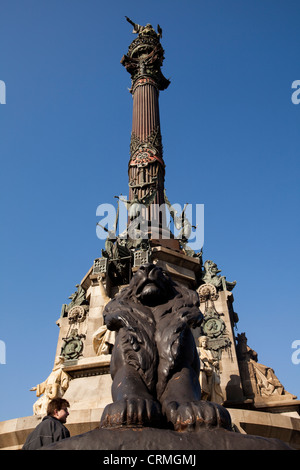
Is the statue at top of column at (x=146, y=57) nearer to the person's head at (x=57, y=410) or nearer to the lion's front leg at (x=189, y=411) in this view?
the person's head at (x=57, y=410)

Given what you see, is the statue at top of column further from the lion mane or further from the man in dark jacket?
the man in dark jacket

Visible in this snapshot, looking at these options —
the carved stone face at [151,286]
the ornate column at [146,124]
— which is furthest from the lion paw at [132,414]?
the ornate column at [146,124]

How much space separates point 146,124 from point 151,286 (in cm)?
2155

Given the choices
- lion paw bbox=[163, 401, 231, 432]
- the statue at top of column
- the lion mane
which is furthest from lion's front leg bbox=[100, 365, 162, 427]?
the statue at top of column

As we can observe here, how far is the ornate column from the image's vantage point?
21188 mm

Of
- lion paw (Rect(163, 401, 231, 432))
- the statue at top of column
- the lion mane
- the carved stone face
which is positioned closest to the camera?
lion paw (Rect(163, 401, 231, 432))

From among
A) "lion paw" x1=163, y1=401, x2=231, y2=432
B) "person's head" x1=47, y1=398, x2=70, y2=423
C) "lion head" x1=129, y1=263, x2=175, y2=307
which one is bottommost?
"lion paw" x1=163, y1=401, x2=231, y2=432

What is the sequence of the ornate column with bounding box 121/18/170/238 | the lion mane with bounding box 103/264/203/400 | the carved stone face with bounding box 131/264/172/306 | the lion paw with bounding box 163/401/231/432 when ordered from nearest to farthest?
the lion paw with bounding box 163/401/231/432, the lion mane with bounding box 103/264/203/400, the carved stone face with bounding box 131/264/172/306, the ornate column with bounding box 121/18/170/238

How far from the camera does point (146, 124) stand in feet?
80.2

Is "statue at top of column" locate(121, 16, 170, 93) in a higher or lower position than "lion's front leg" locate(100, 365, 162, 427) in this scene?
higher

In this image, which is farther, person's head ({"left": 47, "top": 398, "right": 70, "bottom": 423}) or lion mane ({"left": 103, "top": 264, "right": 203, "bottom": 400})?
person's head ({"left": 47, "top": 398, "right": 70, "bottom": 423})

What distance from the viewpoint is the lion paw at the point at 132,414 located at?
2.66m
